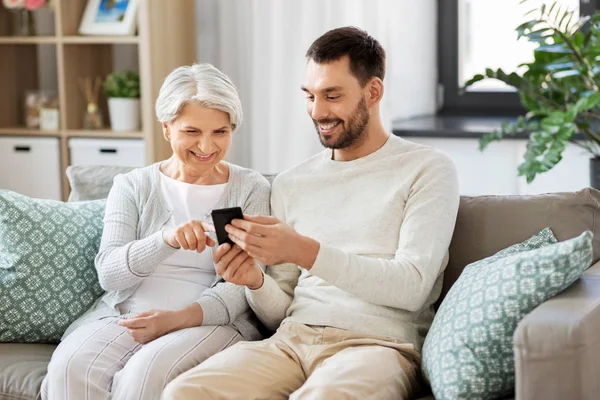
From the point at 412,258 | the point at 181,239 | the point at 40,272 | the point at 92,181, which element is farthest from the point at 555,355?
the point at 92,181

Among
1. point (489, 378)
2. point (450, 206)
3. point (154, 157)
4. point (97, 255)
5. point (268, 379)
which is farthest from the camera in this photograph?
point (154, 157)

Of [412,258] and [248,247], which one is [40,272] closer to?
[248,247]

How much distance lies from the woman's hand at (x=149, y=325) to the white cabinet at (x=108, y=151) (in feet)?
5.97

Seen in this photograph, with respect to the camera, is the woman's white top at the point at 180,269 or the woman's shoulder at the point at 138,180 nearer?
the woman's white top at the point at 180,269

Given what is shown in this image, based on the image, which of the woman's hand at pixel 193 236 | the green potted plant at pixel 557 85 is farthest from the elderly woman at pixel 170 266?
the green potted plant at pixel 557 85

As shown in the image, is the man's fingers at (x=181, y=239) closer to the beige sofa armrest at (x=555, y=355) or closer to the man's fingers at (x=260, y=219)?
the man's fingers at (x=260, y=219)

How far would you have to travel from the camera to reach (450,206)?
83.9 inches

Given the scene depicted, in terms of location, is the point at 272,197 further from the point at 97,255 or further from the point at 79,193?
the point at 79,193

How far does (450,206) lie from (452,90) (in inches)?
84.0

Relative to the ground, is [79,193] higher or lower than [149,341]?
higher

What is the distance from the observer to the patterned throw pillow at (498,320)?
1.80 m

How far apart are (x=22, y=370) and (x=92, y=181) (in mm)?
643

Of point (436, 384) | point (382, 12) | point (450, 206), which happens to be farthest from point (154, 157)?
point (436, 384)

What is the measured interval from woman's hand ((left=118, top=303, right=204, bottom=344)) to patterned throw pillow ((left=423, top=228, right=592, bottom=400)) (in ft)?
1.91
